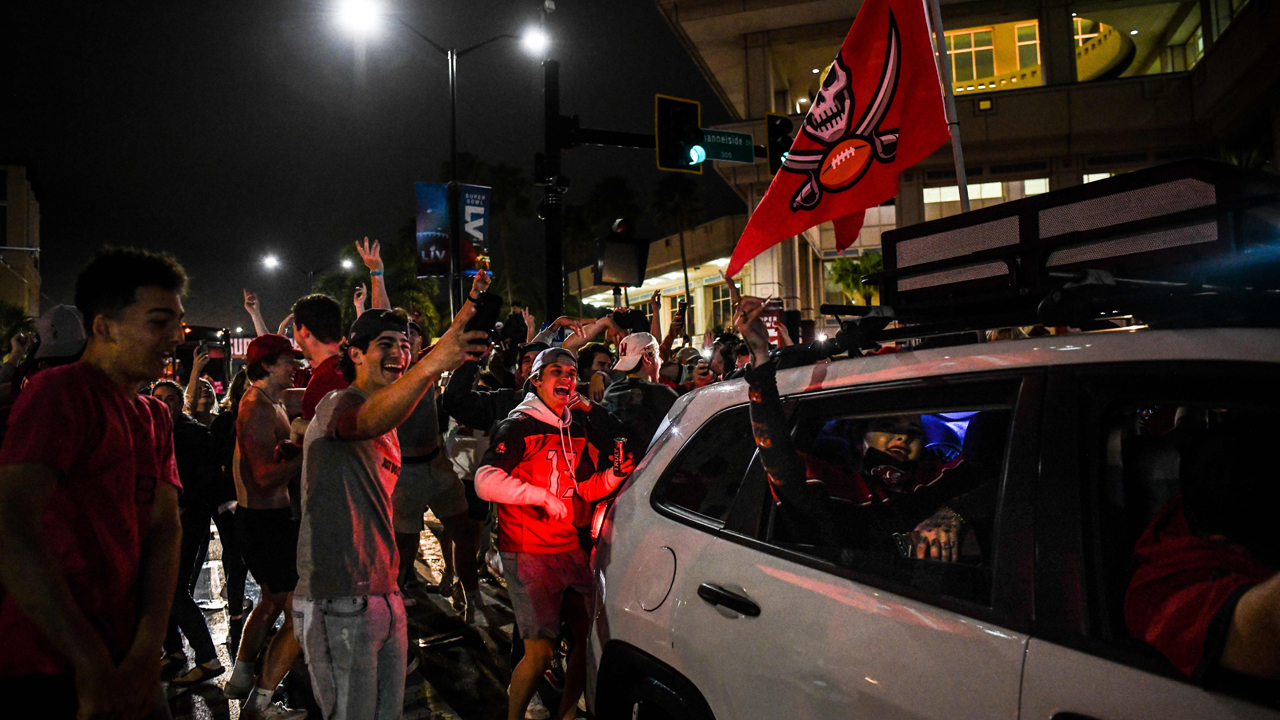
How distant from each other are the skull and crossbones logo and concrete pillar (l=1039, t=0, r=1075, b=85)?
88.0 ft

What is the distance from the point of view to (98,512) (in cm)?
192

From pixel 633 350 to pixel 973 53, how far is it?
29654 mm

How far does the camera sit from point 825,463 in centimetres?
247

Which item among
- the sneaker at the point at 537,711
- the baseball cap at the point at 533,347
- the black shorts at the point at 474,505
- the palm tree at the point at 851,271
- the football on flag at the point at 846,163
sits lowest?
the sneaker at the point at 537,711

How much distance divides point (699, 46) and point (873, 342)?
99.6ft

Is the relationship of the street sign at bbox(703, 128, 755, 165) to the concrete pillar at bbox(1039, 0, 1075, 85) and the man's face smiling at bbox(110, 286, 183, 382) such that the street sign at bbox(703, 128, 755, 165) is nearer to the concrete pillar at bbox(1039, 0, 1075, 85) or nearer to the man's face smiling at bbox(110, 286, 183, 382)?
the man's face smiling at bbox(110, 286, 183, 382)

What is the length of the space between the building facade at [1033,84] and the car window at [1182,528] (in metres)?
22.6

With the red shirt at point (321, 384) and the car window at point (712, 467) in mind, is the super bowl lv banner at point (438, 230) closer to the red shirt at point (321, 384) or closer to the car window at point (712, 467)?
the red shirt at point (321, 384)

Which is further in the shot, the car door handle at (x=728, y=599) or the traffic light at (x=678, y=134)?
the traffic light at (x=678, y=134)

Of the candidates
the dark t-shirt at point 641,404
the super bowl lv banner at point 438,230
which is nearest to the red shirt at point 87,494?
the dark t-shirt at point 641,404

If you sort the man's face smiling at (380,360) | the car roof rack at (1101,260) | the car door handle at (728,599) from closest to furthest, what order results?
the car roof rack at (1101,260) → the car door handle at (728,599) → the man's face smiling at (380,360)

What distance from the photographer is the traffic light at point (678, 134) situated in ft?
37.1

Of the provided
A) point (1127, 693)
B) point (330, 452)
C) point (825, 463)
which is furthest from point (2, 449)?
point (1127, 693)

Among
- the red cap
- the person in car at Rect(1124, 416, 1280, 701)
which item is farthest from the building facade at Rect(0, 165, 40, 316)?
the person in car at Rect(1124, 416, 1280, 701)
